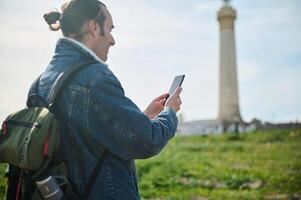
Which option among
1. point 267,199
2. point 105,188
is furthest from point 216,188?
point 105,188

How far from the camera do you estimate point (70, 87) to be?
240cm

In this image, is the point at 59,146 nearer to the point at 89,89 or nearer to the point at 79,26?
the point at 89,89

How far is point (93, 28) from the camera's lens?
8.39 feet

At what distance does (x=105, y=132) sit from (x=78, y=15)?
693 mm

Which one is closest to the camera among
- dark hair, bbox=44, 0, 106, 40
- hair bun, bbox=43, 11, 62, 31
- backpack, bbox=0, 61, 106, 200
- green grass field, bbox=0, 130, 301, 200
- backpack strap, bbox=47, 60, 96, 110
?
backpack, bbox=0, 61, 106, 200

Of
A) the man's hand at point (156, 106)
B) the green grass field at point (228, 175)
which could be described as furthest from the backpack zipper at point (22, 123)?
the green grass field at point (228, 175)

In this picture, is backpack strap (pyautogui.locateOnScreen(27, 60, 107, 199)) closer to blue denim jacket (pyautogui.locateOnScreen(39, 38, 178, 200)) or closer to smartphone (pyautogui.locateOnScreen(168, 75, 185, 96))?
blue denim jacket (pyautogui.locateOnScreen(39, 38, 178, 200))

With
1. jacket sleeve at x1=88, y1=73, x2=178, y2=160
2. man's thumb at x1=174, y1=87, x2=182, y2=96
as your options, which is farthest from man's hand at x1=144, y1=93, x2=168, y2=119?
jacket sleeve at x1=88, y1=73, x2=178, y2=160

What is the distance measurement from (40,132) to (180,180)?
8.71 metres

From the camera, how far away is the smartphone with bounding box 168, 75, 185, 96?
2914 millimetres

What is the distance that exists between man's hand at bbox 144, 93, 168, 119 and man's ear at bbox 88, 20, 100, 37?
0.68 m

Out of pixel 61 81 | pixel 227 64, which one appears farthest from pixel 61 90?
pixel 227 64

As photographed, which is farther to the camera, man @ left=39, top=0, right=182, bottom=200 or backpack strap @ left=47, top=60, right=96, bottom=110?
backpack strap @ left=47, top=60, right=96, bottom=110

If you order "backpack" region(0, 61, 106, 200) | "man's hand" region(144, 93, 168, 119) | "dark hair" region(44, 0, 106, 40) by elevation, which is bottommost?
"backpack" region(0, 61, 106, 200)
